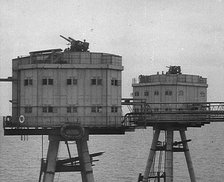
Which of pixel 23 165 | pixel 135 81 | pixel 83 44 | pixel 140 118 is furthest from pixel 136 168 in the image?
pixel 83 44

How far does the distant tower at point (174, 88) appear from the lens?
233 feet

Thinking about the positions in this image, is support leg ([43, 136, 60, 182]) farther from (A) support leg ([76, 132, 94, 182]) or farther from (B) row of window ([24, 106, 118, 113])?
(B) row of window ([24, 106, 118, 113])

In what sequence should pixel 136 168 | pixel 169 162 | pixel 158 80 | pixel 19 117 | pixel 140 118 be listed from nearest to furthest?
1. pixel 19 117
2. pixel 140 118
3. pixel 169 162
4. pixel 158 80
5. pixel 136 168

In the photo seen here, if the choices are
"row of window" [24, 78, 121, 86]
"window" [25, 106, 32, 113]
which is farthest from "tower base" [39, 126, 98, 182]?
"row of window" [24, 78, 121, 86]

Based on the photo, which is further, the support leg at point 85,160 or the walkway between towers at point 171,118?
the walkway between towers at point 171,118

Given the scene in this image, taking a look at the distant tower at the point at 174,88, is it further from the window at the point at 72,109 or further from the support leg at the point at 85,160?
the window at the point at 72,109

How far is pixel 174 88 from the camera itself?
71062 millimetres

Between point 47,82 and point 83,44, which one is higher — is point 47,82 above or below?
below

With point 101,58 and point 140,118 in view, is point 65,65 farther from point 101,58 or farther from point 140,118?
point 140,118

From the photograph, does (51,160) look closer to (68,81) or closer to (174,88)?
(68,81)

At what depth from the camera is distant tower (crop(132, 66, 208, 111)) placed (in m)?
71.1

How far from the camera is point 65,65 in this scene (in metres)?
44.8

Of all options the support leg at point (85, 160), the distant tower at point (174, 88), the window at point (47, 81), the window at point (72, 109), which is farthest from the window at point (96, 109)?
the distant tower at point (174, 88)

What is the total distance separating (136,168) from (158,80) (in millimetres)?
72178
